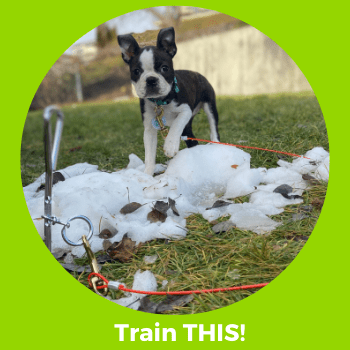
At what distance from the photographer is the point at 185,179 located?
2166mm

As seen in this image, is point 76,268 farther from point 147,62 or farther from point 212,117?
point 212,117

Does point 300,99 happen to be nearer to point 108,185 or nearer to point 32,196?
point 108,185

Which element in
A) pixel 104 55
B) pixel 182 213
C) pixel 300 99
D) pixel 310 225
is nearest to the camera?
pixel 310 225

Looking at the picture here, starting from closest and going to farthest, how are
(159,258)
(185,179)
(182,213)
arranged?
(159,258)
(182,213)
(185,179)

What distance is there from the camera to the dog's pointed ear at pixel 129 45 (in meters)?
2.07

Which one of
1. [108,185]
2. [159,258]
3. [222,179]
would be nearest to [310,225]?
[222,179]

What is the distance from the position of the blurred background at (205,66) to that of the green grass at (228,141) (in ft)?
1.22

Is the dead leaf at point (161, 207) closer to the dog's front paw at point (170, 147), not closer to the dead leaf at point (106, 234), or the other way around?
the dead leaf at point (106, 234)

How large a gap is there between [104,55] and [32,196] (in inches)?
125

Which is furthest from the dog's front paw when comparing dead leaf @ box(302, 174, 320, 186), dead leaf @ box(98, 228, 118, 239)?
dead leaf @ box(302, 174, 320, 186)

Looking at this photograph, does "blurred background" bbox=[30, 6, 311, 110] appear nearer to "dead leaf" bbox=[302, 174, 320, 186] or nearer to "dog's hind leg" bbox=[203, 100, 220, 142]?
"dog's hind leg" bbox=[203, 100, 220, 142]

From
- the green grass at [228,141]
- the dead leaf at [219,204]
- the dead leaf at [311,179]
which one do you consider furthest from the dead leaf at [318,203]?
the dead leaf at [219,204]

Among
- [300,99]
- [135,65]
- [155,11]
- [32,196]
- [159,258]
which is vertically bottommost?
[159,258]

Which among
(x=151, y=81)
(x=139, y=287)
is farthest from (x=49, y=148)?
(x=151, y=81)
